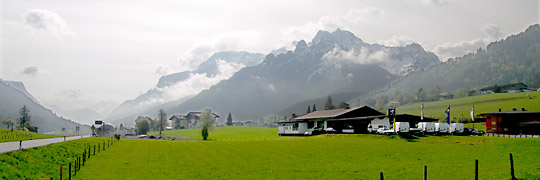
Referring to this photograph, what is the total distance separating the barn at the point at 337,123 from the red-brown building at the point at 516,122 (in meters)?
23.9

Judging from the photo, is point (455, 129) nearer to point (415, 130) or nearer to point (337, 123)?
point (415, 130)

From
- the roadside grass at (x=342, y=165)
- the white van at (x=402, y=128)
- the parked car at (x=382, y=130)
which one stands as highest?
the white van at (x=402, y=128)

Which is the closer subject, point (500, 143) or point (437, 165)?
point (437, 165)

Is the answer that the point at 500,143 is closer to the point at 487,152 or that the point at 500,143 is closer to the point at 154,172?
the point at 487,152

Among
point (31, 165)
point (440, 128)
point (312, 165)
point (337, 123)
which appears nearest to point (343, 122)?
point (337, 123)

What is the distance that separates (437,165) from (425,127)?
42.3 m

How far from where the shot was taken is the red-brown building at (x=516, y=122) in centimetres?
8075

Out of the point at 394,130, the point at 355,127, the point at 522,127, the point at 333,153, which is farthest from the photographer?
the point at 355,127

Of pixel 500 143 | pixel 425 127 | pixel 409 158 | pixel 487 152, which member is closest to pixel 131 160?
pixel 409 158

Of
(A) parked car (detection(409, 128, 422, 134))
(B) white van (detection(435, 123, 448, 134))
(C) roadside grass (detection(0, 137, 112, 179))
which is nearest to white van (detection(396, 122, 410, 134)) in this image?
(A) parked car (detection(409, 128, 422, 134))

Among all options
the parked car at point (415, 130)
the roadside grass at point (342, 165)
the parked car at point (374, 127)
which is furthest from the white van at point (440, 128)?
the roadside grass at point (342, 165)

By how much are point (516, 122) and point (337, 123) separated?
37055mm

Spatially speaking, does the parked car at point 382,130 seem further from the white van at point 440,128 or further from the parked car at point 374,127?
the white van at point 440,128

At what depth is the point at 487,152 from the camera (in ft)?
144
